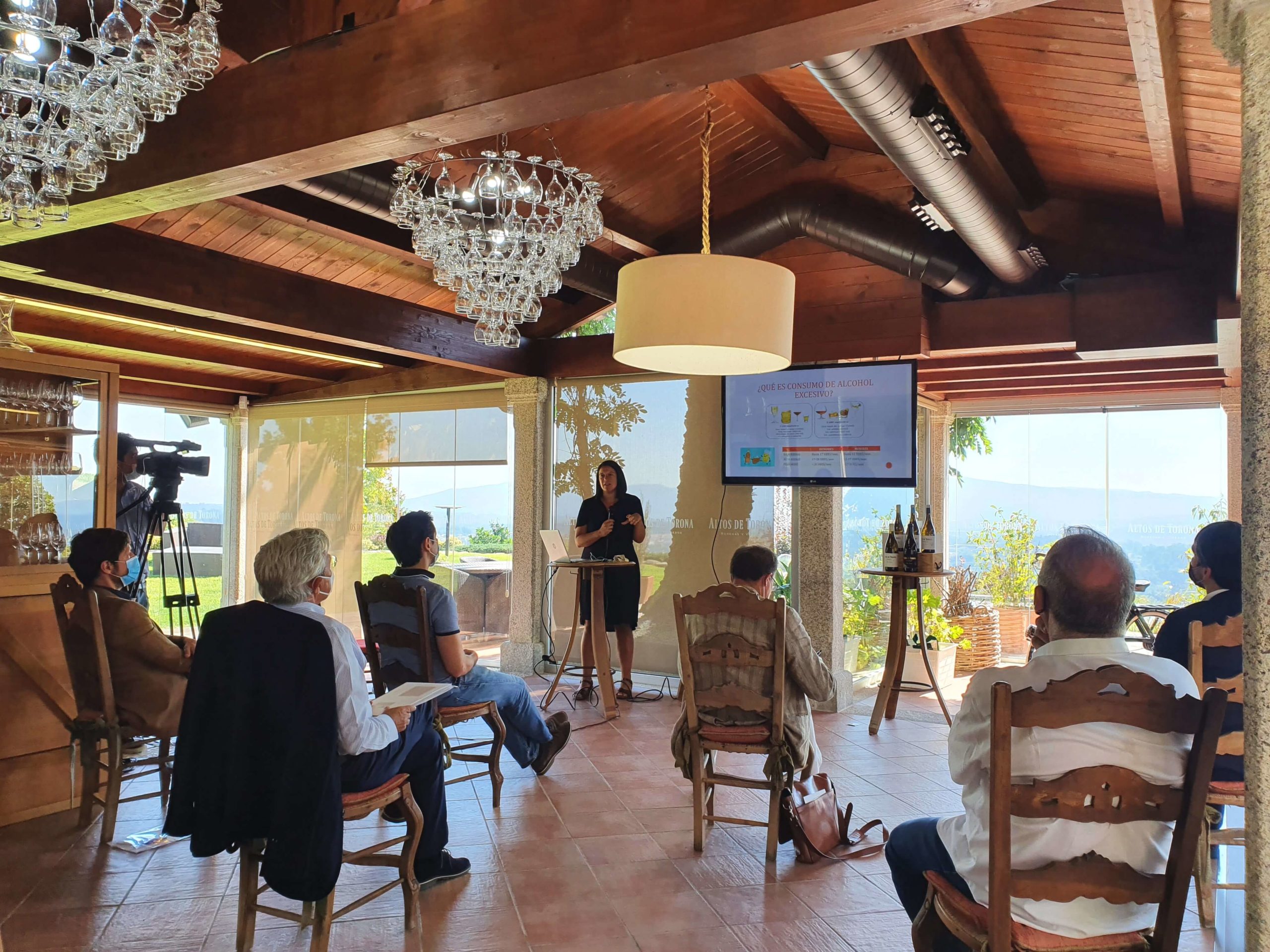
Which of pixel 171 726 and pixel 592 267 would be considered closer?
pixel 171 726

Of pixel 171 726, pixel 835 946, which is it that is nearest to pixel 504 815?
pixel 171 726

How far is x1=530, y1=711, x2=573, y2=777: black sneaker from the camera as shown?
426 centimetres

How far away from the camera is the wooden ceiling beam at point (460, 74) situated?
1.99m

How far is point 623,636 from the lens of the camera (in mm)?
6043

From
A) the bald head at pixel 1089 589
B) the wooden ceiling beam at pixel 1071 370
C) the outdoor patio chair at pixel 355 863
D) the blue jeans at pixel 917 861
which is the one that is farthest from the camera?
the wooden ceiling beam at pixel 1071 370

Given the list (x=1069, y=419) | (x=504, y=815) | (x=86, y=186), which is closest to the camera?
(x=86, y=186)

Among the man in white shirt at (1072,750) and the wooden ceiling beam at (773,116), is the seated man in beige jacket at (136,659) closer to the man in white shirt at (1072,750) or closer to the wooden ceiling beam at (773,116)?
the man in white shirt at (1072,750)

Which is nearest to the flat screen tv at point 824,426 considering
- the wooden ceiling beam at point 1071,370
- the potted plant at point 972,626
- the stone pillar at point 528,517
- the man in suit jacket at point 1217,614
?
the wooden ceiling beam at point 1071,370

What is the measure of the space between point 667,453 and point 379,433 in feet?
10.9

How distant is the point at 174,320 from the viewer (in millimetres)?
5766

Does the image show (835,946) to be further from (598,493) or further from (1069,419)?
(1069,419)

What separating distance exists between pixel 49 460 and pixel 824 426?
14.4 ft

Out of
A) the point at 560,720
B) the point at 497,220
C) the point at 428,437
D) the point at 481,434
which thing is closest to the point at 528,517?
the point at 481,434

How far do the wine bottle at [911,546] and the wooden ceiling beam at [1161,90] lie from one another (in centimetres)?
219
